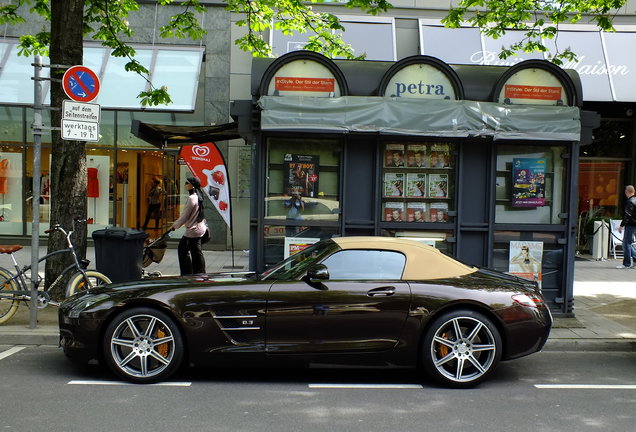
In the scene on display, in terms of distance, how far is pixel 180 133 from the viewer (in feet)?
33.9

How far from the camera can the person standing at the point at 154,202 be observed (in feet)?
49.8

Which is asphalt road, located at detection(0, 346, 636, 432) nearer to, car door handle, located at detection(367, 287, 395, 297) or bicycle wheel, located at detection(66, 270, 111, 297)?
car door handle, located at detection(367, 287, 395, 297)

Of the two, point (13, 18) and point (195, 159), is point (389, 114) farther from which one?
point (13, 18)

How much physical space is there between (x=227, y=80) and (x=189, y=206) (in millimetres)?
6637

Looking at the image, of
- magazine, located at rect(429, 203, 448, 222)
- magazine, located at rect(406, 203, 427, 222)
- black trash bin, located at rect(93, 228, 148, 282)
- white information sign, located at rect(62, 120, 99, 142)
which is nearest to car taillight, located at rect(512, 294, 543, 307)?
magazine, located at rect(429, 203, 448, 222)

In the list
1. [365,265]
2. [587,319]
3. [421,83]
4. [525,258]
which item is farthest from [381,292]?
[587,319]

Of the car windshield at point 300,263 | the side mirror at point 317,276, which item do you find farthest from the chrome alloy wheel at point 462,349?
the car windshield at point 300,263

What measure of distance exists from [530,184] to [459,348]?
382 centimetres

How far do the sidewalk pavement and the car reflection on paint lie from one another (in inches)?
66.5

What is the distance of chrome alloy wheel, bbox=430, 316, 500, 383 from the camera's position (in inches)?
199

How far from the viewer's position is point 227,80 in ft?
48.9

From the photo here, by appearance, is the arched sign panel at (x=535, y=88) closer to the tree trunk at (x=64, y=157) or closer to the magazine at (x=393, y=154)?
the magazine at (x=393, y=154)

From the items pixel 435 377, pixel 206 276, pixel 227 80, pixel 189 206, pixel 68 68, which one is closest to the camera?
pixel 435 377

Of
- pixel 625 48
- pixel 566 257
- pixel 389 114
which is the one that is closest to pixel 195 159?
pixel 389 114
